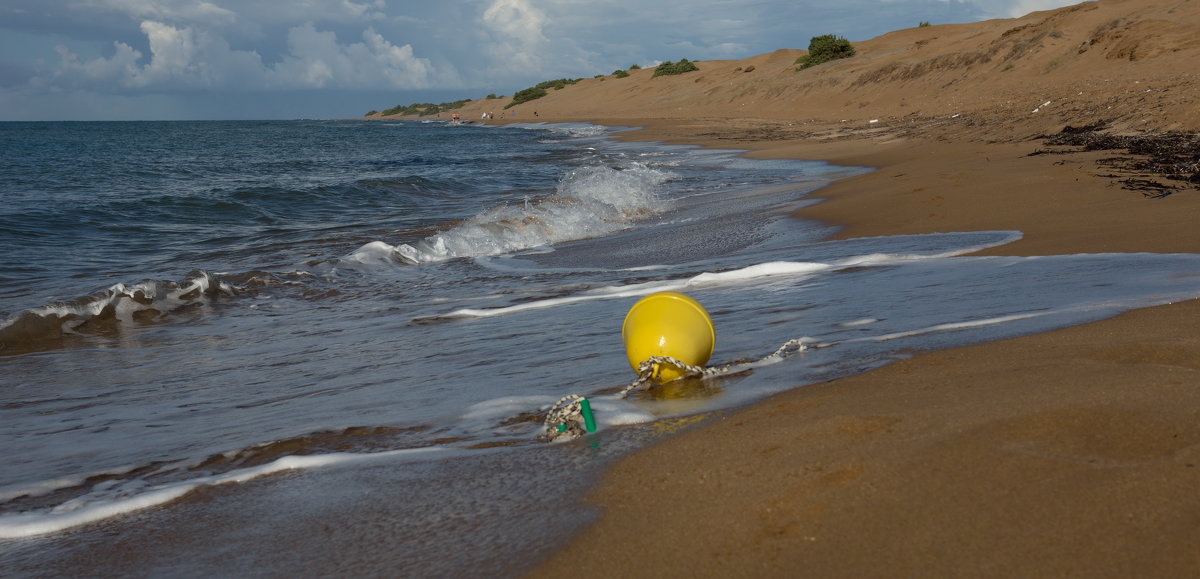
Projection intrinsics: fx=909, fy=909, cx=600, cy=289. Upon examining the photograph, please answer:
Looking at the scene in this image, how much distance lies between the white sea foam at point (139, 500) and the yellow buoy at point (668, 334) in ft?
3.47

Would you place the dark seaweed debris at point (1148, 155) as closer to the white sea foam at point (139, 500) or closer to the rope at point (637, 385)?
the rope at point (637, 385)

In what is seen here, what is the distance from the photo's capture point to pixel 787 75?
147ft

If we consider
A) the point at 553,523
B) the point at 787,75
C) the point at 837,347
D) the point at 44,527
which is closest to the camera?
the point at 553,523

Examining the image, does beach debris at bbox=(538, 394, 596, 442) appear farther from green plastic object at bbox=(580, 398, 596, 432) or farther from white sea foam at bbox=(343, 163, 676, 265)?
white sea foam at bbox=(343, 163, 676, 265)

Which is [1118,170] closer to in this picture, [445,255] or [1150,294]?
[1150,294]

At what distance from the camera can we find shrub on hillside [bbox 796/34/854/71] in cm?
4567

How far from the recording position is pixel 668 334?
4.02 meters

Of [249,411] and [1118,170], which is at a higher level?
[1118,170]

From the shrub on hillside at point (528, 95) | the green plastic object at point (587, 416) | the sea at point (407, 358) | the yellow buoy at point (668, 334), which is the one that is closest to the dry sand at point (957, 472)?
the sea at point (407, 358)

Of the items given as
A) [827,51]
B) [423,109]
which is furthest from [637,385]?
[423,109]

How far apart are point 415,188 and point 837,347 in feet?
54.9

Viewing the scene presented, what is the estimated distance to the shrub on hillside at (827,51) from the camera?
150 feet

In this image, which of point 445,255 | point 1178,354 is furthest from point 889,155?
point 1178,354

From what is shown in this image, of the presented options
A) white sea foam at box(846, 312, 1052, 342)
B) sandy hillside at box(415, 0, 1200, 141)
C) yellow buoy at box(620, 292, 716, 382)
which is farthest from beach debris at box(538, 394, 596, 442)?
sandy hillside at box(415, 0, 1200, 141)
